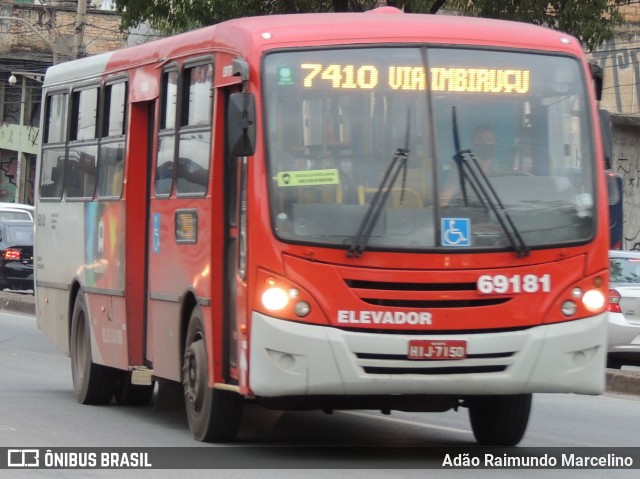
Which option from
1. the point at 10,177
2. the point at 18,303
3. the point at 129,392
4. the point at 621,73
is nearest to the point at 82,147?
the point at 129,392

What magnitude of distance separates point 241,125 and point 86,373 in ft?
16.2

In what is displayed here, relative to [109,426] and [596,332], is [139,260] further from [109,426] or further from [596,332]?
[596,332]

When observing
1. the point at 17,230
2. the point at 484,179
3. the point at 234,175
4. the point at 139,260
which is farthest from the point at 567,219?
the point at 17,230

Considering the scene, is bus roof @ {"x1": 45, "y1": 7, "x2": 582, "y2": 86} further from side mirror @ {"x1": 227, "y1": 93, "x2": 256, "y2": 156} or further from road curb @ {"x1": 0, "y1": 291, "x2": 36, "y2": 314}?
road curb @ {"x1": 0, "y1": 291, "x2": 36, "y2": 314}

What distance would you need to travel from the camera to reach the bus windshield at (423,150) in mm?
9273

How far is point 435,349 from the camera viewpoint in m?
9.09

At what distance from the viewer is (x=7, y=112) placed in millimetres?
56750

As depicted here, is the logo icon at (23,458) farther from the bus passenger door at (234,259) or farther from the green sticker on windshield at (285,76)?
the green sticker on windshield at (285,76)

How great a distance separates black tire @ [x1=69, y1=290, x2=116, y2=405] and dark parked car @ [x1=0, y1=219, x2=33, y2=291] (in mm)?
18866

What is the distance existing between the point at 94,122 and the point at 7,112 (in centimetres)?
4430

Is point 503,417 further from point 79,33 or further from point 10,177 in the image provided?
point 10,177

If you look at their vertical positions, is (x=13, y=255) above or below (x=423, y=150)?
below

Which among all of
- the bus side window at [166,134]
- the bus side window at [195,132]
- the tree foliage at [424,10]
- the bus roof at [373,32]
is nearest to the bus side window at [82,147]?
the bus side window at [166,134]

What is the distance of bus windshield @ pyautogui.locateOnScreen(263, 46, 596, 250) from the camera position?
927 cm
